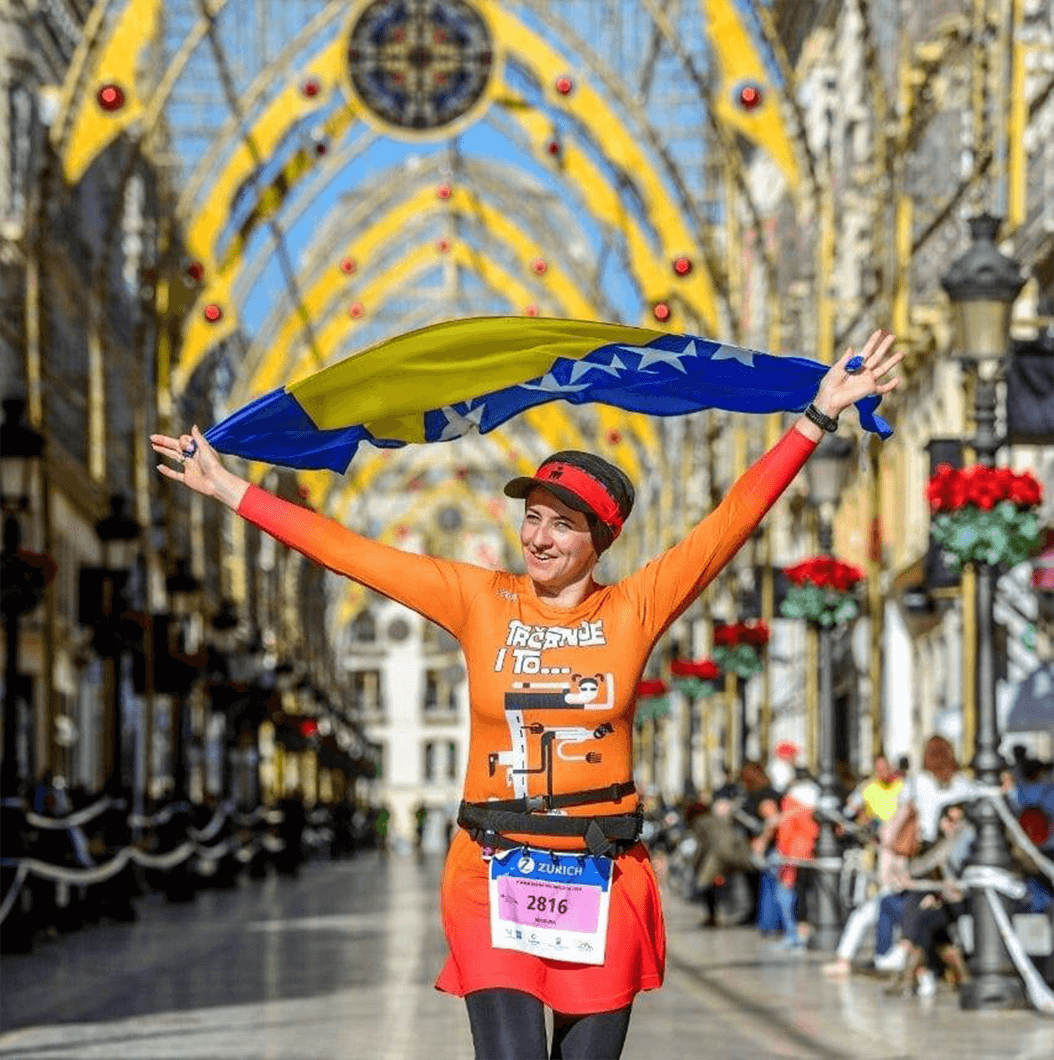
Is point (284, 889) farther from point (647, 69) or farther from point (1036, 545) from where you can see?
point (1036, 545)

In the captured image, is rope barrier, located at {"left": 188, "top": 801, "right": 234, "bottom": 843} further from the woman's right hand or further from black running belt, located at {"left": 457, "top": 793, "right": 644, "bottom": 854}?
black running belt, located at {"left": 457, "top": 793, "right": 644, "bottom": 854}

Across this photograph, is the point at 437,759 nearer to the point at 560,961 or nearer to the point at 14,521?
the point at 14,521

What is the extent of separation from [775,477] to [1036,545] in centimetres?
1409

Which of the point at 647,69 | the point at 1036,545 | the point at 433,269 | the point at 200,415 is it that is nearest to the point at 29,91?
the point at 200,415

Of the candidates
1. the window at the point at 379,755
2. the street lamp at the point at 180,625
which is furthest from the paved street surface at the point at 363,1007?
the window at the point at 379,755

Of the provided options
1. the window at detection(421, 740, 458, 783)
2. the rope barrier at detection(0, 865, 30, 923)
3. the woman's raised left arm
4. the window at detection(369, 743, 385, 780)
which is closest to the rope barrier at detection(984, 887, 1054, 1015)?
the rope barrier at detection(0, 865, 30, 923)

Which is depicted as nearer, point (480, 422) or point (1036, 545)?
point (480, 422)

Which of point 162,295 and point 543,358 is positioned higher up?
point 162,295

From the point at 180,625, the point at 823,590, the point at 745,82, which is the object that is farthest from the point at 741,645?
the point at 823,590

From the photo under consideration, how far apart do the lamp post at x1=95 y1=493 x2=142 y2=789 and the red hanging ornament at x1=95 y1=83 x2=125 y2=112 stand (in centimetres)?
797

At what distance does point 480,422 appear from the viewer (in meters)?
9.95

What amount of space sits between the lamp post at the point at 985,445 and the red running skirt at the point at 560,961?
13164mm

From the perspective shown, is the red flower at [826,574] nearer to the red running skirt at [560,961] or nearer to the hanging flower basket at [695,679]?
the hanging flower basket at [695,679]

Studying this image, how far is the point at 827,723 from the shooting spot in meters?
34.1
